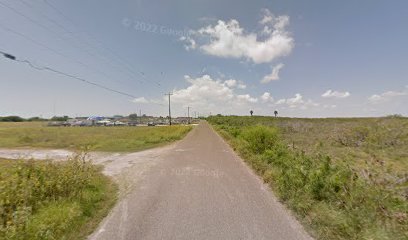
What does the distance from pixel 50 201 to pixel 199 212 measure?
369cm

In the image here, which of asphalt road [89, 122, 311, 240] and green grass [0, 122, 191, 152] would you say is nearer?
asphalt road [89, 122, 311, 240]

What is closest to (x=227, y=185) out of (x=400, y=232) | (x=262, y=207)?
(x=262, y=207)

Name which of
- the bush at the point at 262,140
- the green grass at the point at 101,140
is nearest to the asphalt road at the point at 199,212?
the green grass at the point at 101,140

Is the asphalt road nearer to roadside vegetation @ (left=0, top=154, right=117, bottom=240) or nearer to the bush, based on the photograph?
roadside vegetation @ (left=0, top=154, right=117, bottom=240)

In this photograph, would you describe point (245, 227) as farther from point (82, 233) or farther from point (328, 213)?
point (82, 233)

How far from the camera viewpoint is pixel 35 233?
4102mm

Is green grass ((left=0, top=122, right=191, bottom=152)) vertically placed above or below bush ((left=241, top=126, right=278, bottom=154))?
below

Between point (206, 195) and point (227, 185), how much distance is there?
130 centimetres

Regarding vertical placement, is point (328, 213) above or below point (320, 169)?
below

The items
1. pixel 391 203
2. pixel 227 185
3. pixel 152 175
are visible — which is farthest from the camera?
pixel 152 175

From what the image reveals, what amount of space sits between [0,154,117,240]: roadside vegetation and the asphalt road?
527 mm

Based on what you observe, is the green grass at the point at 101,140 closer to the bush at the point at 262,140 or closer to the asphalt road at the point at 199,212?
the asphalt road at the point at 199,212

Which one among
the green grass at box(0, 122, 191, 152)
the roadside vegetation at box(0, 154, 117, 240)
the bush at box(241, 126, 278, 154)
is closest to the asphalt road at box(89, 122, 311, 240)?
the roadside vegetation at box(0, 154, 117, 240)

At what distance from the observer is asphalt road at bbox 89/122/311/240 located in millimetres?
4332
